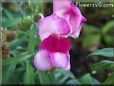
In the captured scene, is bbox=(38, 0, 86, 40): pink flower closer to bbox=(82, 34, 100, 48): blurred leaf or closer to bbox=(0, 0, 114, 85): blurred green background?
bbox=(0, 0, 114, 85): blurred green background

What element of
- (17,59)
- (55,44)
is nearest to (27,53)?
(17,59)

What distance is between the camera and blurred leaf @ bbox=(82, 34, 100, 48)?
2.43 metres

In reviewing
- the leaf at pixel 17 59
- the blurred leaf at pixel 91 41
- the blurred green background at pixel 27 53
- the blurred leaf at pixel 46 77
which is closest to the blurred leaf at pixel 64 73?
the blurred green background at pixel 27 53

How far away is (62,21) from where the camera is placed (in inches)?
36.7

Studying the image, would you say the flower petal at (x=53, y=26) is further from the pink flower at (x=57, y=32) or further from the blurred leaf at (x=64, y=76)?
the blurred leaf at (x=64, y=76)

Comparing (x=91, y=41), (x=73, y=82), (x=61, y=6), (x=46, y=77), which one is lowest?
(x=91, y=41)

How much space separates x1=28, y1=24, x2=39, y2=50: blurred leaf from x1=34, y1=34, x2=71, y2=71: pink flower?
8.1 inches

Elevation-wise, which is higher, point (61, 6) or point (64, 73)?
point (61, 6)

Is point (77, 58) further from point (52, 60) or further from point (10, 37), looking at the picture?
point (52, 60)

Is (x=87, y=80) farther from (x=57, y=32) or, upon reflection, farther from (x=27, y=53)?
(x=57, y=32)

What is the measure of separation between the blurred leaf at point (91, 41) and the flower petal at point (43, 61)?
147cm

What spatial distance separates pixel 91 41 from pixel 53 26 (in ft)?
4.95

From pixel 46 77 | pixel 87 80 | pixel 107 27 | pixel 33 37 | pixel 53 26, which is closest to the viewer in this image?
pixel 53 26

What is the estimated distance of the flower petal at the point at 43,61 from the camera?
3.12 ft
